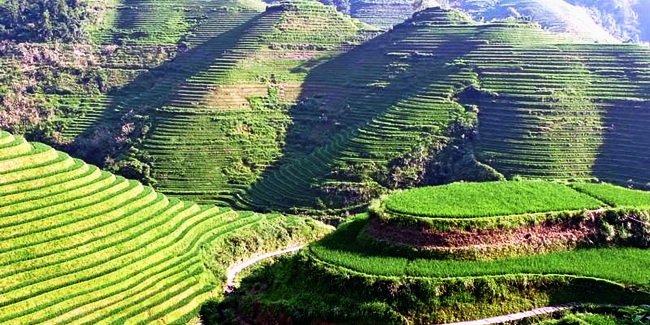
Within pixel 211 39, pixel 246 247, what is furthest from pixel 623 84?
pixel 211 39

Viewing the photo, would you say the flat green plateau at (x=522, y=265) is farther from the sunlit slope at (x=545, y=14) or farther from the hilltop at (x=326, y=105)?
the sunlit slope at (x=545, y=14)

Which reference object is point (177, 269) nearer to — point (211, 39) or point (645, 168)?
point (645, 168)

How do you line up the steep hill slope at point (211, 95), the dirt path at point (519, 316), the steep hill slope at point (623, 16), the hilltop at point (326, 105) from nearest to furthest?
the dirt path at point (519, 316), the hilltop at point (326, 105), the steep hill slope at point (211, 95), the steep hill slope at point (623, 16)

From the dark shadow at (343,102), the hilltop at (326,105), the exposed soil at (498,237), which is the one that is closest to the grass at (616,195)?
the exposed soil at (498,237)

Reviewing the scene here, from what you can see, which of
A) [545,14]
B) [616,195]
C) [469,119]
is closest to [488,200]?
[616,195]

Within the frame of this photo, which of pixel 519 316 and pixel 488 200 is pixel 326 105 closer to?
A: pixel 488 200

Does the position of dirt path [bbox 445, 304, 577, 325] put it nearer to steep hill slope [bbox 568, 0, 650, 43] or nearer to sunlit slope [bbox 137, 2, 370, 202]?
sunlit slope [bbox 137, 2, 370, 202]

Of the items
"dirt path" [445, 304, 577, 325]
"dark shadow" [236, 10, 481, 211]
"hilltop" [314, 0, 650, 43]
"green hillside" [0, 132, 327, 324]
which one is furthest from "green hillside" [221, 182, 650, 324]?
"hilltop" [314, 0, 650, 43]
